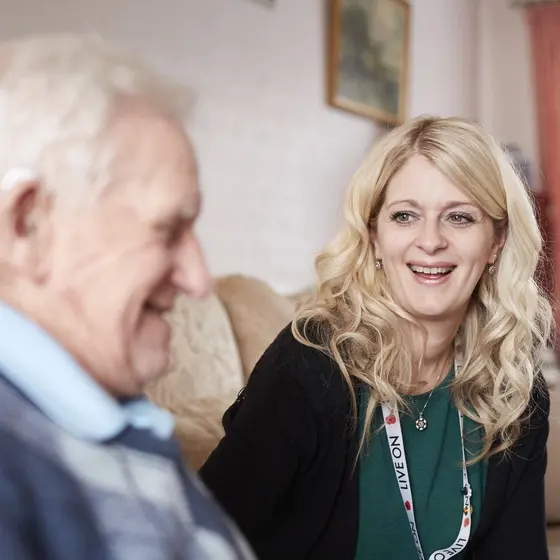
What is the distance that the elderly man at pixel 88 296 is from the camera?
377 millimetres

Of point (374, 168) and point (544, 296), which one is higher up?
point (374, 168)

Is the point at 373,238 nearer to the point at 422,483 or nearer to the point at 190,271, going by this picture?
the point at 422,483

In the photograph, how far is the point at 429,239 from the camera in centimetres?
117

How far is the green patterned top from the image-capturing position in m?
1.20

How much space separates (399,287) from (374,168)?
19cm

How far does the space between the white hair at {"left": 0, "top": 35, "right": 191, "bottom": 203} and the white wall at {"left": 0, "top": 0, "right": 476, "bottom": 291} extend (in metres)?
1.64

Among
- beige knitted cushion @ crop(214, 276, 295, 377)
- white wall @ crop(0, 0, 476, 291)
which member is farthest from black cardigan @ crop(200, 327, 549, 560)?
white wall @ crop(0, 0, 476, 291)

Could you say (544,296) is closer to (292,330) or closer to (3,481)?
(292,330)

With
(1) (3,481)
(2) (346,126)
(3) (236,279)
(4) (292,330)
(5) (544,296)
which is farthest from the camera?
(2) (346,126)

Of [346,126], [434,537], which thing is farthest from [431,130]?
[346,126]

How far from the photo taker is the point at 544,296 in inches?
60.4

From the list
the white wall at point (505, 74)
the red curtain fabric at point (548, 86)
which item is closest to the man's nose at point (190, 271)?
the red curtain fabric at point (548, 86)

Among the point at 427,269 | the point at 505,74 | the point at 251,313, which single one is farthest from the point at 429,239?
the point at 505,74

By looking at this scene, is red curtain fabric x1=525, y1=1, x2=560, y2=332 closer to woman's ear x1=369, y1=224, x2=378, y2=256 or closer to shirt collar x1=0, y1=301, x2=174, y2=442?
woman's ear x1=369, y1=224, x2=378, y2=256
